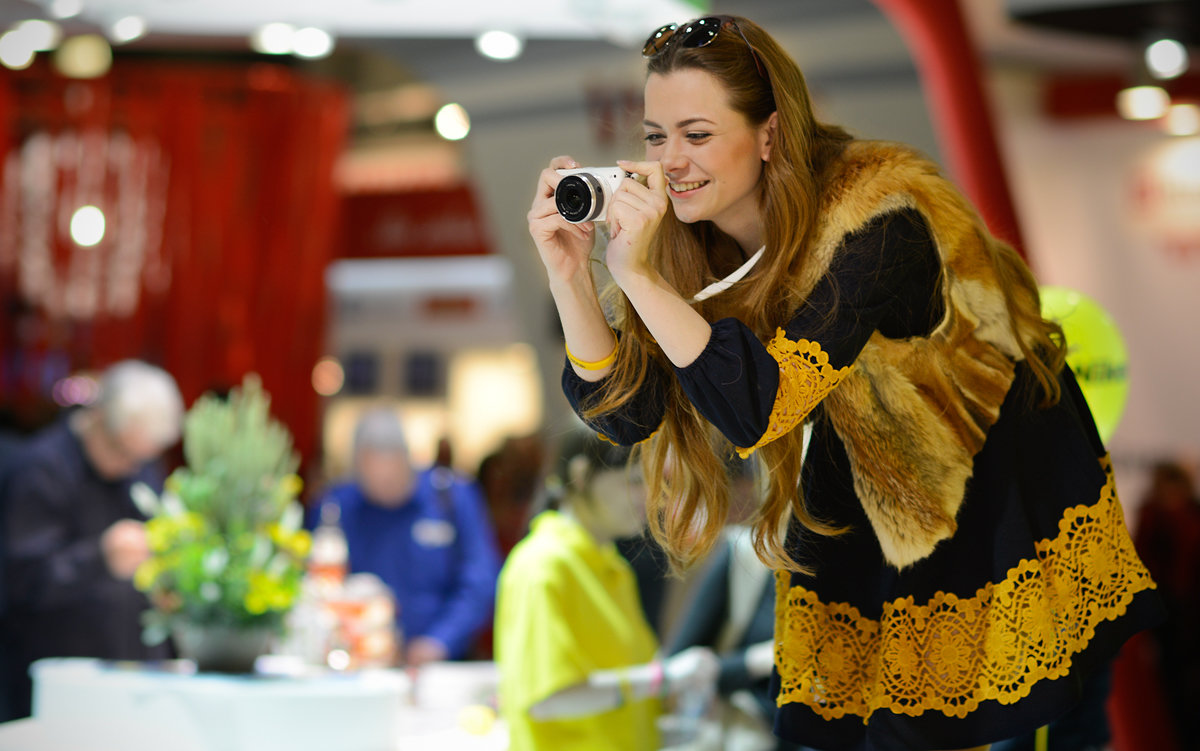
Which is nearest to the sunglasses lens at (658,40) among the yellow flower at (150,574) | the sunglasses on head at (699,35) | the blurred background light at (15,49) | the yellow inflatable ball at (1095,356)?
the sunglasses on head at (699,35)

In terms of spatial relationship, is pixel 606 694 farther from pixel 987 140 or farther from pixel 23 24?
pixel 23 24

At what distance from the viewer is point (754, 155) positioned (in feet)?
4.72

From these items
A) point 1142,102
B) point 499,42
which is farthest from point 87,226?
point 1142,102

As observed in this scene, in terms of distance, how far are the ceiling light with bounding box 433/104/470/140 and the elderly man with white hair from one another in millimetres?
4289

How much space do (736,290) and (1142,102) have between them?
21.1 feet

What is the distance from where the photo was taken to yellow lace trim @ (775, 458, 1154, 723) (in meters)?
1.46

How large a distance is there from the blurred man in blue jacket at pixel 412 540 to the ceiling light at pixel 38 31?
8.26 ft

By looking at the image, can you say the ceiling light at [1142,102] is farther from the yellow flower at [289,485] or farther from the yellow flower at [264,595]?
the yellow flower at [264,595]

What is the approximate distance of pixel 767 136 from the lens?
144 centimetres

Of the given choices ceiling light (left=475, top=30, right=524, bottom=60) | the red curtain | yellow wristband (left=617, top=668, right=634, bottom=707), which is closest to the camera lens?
yellow wristband (left=617, top=668, right=634, bottom=707)

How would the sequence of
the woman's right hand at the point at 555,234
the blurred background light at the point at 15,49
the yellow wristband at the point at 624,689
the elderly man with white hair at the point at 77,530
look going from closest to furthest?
the woman's right hand at the point at 555,234 → the yellow wristband at the point at 624,689 → the elderly man with white hair at the point at 77,530 → the blurred background light at the point at 15,49

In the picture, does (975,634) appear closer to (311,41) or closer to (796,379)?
(796,379)

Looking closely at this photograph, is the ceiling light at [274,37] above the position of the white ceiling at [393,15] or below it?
above

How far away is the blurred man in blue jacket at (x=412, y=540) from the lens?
4.51m
